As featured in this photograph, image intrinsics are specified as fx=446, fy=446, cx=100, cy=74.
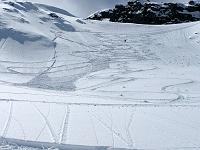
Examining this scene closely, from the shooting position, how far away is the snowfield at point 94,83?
49.4 feet

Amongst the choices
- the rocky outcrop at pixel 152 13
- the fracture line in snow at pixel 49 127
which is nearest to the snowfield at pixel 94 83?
the fracture line in snow at pixel 49 127

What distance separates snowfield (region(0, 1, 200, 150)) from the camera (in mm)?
15055

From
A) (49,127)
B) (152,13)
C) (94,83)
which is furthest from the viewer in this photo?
(152,13)

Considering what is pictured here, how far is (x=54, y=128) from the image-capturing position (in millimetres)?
15641

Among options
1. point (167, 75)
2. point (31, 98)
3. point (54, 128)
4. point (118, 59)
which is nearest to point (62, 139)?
point (54, 128)

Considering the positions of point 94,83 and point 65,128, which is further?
point 94,83

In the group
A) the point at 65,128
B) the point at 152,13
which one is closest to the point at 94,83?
the point at 65,128

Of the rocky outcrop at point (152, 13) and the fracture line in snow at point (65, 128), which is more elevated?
the rocky outcrop at point (152, 13)

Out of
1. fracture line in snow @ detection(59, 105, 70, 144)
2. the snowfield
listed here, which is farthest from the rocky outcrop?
fracture line in snow @ detection(59, 105, 70, 144)

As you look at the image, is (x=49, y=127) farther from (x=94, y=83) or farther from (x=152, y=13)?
(x=152, y=13)

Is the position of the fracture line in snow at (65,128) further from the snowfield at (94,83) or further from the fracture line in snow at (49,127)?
the fracture line in snow at (49,127)

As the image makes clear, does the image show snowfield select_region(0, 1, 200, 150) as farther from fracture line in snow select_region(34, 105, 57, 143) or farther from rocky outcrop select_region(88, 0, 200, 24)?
rocky outcrop select_region(88, 0, 200, 24)

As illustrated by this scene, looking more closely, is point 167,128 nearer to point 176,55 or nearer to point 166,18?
point 176,55

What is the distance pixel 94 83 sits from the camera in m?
33.7
